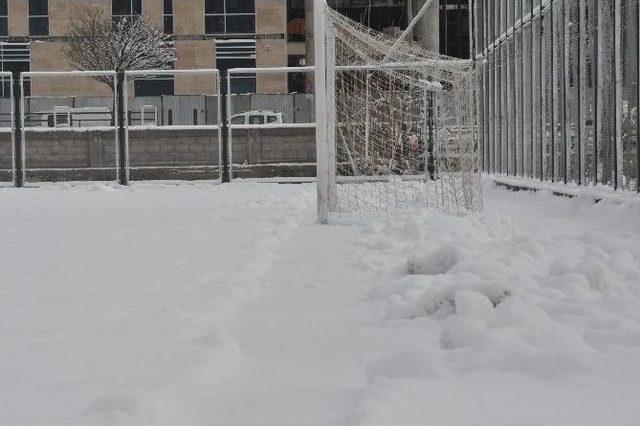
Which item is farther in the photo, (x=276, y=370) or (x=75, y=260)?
(x=75, y=260)

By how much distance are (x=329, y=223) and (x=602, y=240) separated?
10.3ft

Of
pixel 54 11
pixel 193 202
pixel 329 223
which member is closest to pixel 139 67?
pixel 54 11

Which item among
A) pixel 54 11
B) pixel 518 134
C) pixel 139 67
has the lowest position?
pixel 518 134

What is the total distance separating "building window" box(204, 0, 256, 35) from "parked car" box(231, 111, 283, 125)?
43.2ft

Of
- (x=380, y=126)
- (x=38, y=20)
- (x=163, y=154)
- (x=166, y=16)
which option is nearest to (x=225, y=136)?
(x=163, y=154)

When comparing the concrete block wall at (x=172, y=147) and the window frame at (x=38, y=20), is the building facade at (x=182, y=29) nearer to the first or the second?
the window frame at (x=38, y=20)

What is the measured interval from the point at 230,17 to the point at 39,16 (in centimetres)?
653

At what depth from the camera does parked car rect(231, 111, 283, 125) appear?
70.1 feet

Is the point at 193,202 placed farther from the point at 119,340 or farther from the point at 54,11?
the point at 54,11

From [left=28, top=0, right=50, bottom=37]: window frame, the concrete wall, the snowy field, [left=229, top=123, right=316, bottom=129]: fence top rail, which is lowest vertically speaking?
the snowy field

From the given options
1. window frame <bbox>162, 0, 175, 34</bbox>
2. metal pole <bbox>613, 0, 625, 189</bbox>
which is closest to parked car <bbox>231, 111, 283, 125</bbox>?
metal pole <bbox>613, 0, 625, 189</bbox>

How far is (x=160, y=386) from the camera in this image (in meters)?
2.77

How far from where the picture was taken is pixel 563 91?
11188 millimetres

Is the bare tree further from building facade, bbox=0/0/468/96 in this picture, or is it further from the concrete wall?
the concrete wall
